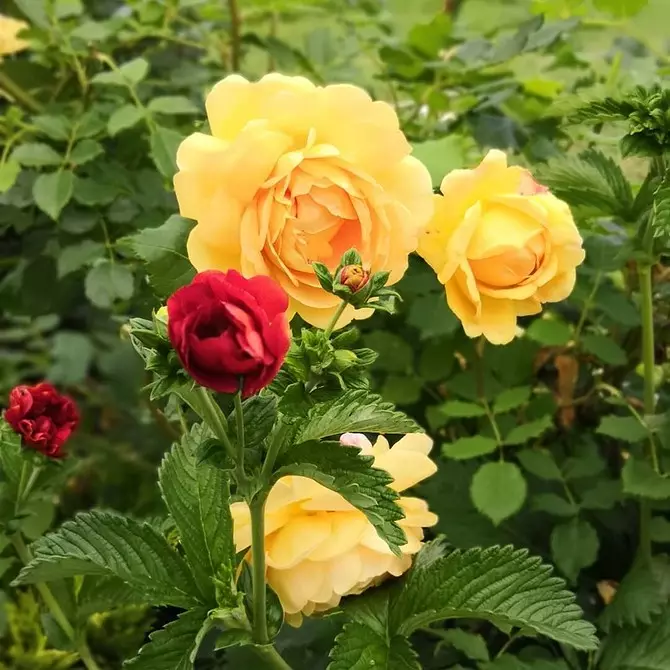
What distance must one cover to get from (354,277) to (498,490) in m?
0.29

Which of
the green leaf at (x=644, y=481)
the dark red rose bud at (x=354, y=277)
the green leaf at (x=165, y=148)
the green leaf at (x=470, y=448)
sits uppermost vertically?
the dark red rose bud at (x=354, y=277)

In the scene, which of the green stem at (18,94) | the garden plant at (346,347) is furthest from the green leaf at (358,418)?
the green stem at (18,94)

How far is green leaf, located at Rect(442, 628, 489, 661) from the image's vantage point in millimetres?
501

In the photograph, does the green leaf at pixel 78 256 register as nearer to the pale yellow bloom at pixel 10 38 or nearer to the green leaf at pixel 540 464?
the pale yellow bloom at pixel 10 38

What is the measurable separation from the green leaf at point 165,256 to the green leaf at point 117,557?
5.4 inches

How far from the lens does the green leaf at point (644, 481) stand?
517mm

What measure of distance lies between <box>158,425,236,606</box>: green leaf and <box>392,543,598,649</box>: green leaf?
0.31 ft

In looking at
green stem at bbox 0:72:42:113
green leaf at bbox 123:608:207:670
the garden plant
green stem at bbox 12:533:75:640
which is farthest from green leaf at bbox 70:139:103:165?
green leaf at bbox 123:608:207:670

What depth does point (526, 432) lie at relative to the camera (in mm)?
583

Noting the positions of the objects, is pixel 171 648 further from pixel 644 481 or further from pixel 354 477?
pixel 644 481

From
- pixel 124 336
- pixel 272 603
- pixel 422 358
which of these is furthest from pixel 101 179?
pixel 272 603

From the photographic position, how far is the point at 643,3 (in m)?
0.67

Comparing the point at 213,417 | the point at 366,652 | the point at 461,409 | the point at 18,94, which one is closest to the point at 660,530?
the point at 461,409

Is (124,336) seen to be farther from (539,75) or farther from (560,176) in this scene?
(539,75)
